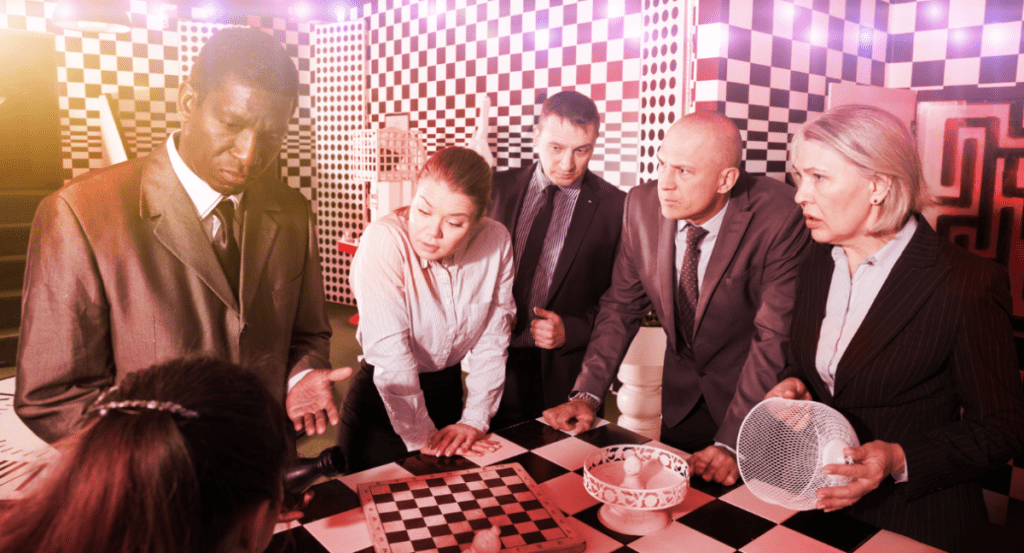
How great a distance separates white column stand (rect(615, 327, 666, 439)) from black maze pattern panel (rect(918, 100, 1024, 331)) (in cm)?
127

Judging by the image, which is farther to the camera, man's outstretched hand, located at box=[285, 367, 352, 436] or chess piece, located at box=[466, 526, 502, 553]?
man's outstretched hand, located at box=[285, 367, 352, 436]

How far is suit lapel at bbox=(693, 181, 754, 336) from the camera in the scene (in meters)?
1.93

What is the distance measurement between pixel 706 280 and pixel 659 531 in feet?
3.12

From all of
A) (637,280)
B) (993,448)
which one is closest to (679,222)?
(637,280)

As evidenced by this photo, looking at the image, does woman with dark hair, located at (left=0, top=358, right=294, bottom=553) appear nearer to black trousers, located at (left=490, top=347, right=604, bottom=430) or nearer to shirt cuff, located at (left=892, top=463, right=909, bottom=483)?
shirt cuff, located at (left=892, top=463, right=909, bottom=483)

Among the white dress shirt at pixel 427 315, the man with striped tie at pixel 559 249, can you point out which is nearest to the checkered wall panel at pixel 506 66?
the man with striped tie at pixel 559 249

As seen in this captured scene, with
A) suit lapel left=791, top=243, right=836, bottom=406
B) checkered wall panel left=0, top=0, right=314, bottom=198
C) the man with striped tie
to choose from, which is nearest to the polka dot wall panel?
the man with striped tie

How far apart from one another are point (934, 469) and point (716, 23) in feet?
6.16

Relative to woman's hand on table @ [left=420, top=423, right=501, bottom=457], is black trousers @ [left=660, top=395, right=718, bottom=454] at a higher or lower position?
lower

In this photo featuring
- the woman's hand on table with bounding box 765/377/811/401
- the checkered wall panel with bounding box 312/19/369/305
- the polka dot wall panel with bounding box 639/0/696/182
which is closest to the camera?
the woman's hand on table with bounding box 765/377/811/401

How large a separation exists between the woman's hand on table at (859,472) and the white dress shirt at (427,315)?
0.82m

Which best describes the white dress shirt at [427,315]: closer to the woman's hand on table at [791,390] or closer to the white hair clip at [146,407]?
the woman's hand on table at [791,390]

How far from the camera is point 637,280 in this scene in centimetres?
214

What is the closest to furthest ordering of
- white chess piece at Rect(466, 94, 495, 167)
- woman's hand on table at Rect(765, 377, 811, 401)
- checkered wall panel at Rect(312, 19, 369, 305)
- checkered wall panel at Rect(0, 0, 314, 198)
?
woman's hand on table at Rect(765, 377, 811, 401) < white chess piece at Rect(466, 94, 495, 167) < checkered wall panel at Rect(0, 0, 314, 198) < checkered wall panel at Rect(312, 19, 369, 305)
